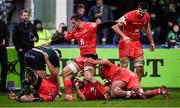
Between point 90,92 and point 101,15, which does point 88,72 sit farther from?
point 101,15

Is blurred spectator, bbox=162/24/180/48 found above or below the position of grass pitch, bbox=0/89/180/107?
above

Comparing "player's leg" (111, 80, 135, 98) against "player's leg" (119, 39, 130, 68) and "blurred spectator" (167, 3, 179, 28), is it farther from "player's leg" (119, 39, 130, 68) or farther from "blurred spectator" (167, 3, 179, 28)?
"blurred spectator" (167, 3, 179, 28)

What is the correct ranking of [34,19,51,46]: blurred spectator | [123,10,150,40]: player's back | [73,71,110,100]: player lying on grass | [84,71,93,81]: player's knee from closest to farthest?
[73,71,110,100]: player lying on grass
[84,71,93,81]: player's knee
[123,10,150,40]: player's back
[34,19,51,46]: blurred spectator

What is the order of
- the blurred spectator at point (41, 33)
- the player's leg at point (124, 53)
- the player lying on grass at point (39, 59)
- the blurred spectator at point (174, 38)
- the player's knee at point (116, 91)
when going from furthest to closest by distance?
the blurred spectator at point (41, 33)
the blurred spectator at point (174, 38)
the player's leg at point (124, 53)
the player lying on grass at point (39, 59)
the player's knee at point (116, 91)

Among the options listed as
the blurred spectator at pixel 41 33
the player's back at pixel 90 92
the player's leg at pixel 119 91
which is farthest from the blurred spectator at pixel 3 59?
the player's leg at pixel 119 91

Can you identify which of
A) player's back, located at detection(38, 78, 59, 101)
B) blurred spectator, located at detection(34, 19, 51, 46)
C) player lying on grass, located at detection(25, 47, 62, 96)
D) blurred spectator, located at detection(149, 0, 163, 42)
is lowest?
player's back, located at detection(38, 78, 59, 101)

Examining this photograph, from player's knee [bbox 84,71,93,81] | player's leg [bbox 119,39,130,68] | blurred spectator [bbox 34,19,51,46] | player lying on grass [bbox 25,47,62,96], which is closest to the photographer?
player's knee [bbox 84,71,93,81]

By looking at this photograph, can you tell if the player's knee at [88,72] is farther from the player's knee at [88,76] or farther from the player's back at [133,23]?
the player's back at [133,23]

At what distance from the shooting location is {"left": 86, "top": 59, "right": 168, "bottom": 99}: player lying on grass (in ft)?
56.7

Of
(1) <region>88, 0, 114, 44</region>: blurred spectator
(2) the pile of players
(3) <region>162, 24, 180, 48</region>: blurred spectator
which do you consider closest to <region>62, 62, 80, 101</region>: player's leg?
(2) the pile of players

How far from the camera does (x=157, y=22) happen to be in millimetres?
25484

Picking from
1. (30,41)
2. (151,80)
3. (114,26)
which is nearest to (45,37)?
Answer: (30,41)

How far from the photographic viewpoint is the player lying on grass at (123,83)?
1730 cm

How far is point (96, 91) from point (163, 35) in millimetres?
7929
